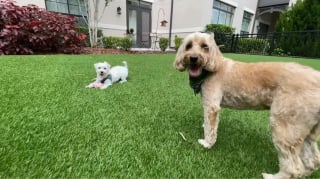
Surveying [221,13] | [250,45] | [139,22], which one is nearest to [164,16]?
[139,22]

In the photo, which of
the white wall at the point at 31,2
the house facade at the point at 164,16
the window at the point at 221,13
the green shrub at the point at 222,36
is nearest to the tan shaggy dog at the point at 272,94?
the white wall at the point at 31,2

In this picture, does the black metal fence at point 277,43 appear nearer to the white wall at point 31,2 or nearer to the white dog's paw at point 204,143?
the white dog's paw at point 204,143

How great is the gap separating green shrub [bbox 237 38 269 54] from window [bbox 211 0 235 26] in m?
3.06

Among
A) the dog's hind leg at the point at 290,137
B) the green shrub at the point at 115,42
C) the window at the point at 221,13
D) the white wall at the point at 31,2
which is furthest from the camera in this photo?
the window at the point at 221,13

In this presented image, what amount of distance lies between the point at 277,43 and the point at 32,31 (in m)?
12.8

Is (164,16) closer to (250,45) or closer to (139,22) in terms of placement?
(139,22)

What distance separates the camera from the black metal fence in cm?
1026

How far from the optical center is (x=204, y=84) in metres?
1.84

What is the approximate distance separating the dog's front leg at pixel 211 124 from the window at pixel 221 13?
47.7ft

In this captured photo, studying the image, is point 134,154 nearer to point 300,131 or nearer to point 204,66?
point 204,66

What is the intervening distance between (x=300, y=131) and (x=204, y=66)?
2.81ft

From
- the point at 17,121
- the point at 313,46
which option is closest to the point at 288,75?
the point at 17,121

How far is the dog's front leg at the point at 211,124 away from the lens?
176 centimetres

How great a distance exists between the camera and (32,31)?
263 inches
